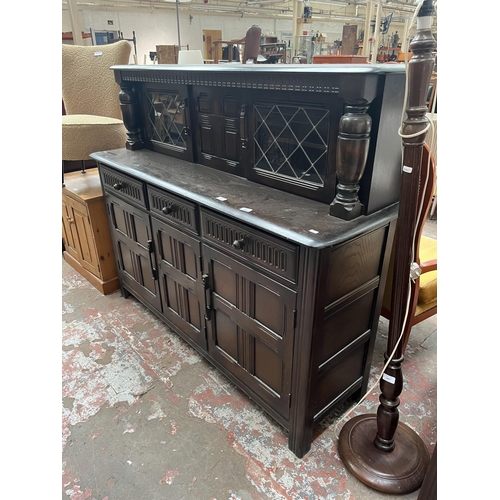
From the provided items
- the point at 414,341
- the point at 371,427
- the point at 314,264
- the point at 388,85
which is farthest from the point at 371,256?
the point at 414,341

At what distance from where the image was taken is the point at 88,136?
7.34 ft

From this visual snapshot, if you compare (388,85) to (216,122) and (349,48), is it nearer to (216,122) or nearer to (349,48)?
(216,122)

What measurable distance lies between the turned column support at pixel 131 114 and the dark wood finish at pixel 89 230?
446 mm

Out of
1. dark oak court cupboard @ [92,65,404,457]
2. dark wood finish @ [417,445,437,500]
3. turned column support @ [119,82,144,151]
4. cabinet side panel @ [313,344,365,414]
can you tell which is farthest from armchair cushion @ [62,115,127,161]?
dark wood finish @ [417,445,437,500]

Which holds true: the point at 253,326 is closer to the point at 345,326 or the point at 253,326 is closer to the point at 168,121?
the point at 345,326

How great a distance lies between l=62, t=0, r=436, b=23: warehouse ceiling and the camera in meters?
8.02

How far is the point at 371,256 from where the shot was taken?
133 centimetres

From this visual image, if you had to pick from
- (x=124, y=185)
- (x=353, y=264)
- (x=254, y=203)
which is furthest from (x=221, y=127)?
(x=353, y=264)

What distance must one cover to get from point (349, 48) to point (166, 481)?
4508 mm

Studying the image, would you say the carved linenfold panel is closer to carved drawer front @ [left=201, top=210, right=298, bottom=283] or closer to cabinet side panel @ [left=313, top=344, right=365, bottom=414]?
carved drawer front @ [left=201, top=210, right=298, bottom=283]

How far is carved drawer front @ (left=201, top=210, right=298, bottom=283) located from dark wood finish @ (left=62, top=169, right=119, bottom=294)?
1.17m

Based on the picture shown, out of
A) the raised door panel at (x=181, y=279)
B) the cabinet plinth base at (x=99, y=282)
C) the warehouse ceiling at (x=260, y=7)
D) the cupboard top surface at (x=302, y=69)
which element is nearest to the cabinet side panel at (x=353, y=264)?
the cupboard top surface at (x=302, y=69)

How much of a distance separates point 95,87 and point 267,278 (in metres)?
2.22

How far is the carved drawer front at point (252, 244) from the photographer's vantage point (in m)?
1.19
